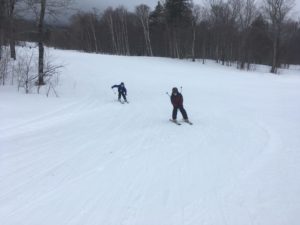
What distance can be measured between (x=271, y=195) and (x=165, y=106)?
37.0 feet

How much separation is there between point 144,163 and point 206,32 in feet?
176

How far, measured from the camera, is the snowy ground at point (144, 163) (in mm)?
5594

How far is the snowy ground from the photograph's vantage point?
18.4 feet

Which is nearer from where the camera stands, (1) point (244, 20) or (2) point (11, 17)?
(2) point (11, 17)

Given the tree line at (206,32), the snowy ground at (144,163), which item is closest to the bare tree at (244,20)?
the tree line at (206,32)

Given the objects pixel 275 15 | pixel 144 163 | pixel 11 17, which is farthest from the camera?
pixel 275 15

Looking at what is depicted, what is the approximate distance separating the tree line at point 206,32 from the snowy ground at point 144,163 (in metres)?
28.5

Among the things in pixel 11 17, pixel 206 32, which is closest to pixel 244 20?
pixel 206 32

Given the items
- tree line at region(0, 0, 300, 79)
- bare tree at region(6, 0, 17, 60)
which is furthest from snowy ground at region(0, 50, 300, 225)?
tree line at region(0, 0, 300, 79)

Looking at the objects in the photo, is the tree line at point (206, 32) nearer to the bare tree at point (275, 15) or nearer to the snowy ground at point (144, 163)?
the bare tree at point (275, 15)

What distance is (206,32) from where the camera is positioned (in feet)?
190

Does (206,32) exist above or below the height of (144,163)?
above

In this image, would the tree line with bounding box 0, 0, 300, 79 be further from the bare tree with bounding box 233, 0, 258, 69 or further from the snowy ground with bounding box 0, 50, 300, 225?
the snowy ground with bounding box 0, 50, 300, 225

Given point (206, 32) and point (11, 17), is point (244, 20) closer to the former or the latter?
point (206, 32)
